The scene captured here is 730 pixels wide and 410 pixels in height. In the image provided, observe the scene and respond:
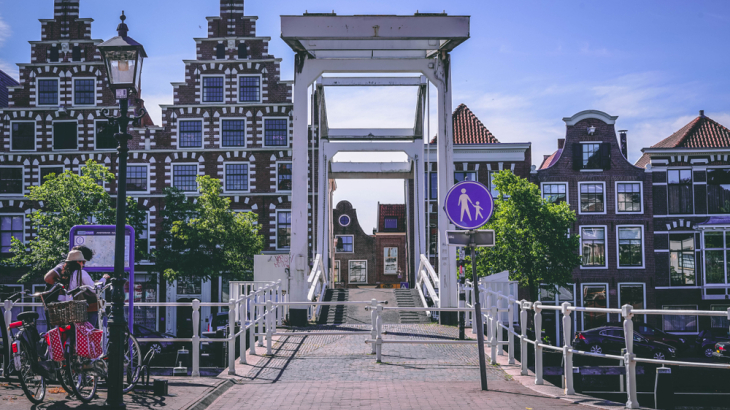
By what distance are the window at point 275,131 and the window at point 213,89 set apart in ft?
9.03

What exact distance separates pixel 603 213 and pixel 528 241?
8227 mm

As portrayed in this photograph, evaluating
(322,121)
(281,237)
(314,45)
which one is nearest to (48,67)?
(281,237)

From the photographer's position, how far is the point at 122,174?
23.5ft

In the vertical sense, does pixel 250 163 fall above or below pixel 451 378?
above

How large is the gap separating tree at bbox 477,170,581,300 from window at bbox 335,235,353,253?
26407 millimetres

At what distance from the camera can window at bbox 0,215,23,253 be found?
32438mm

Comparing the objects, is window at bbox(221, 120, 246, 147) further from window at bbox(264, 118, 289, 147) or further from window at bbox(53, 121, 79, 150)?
window at bbox(53, 121, 79, 150)

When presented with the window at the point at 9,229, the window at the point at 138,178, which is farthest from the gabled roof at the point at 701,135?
the window at the point at 9,229

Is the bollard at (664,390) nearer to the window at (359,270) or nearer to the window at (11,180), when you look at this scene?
the window at (11,180)

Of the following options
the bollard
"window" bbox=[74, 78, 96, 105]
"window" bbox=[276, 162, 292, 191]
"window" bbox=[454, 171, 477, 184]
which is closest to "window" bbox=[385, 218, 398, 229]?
"window" bbox=[454, 171, 477, 184]

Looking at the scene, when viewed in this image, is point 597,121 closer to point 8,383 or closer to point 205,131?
point 205,131

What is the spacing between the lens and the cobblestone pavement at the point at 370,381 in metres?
7.29

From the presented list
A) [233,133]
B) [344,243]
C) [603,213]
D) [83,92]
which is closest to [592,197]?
[603,213]

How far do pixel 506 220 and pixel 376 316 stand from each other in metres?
17.4
